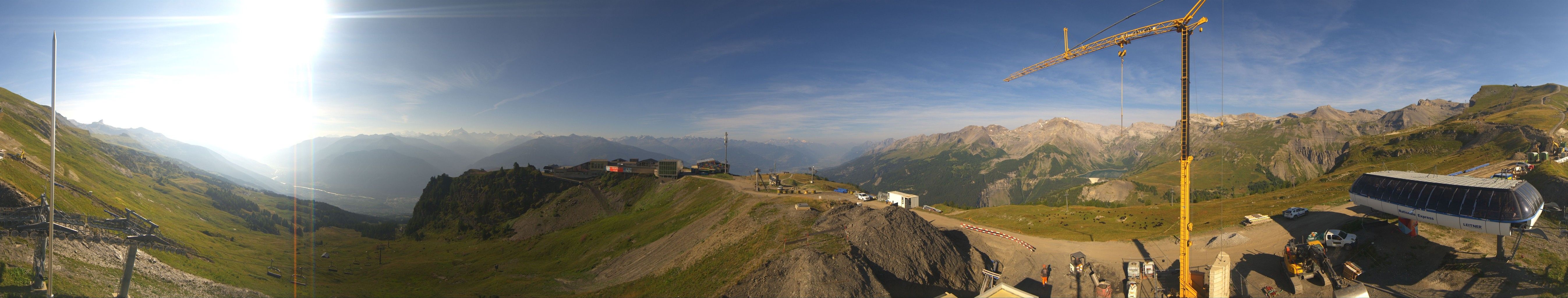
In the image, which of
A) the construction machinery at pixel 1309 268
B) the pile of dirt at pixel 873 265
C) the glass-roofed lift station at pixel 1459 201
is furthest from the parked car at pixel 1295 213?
the pile of dirt at pixel 873 265

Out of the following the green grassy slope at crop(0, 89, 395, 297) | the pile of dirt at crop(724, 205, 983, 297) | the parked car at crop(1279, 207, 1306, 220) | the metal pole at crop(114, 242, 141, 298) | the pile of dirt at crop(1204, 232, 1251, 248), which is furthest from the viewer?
the parked car at crop(1279, 207, 1306, 220)

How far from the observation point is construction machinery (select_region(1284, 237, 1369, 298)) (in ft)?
99.3

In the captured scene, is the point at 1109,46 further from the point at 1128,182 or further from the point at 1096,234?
the point at 1128,182

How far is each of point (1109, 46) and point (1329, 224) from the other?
2353 centimetres

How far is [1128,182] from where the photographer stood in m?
189

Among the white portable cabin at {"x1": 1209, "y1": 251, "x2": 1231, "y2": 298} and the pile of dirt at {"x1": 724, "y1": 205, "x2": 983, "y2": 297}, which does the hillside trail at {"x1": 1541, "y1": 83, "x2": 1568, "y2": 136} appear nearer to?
the white portable cabin at {"x1": 1209, "y1": 251, "x2": 1231, "y2": 298}

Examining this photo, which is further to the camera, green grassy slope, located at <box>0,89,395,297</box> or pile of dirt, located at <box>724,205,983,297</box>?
green grassy slope, located at <box>0,89,395,297</box>

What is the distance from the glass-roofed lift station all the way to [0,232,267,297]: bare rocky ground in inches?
Answer: 3507

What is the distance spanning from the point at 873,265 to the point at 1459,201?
1620 inches

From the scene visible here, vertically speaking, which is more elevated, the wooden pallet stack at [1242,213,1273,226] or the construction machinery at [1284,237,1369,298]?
the wooden pallet stack at [1242,213,1273,226]

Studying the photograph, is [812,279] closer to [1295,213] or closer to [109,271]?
[109,271]

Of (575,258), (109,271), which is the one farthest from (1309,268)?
(109,271)

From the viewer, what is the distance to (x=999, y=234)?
47.0 m

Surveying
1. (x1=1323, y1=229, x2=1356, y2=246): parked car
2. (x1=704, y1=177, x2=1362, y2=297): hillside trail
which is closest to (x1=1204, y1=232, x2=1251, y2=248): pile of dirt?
(x1=704, y1=177, x2=1362, y2=297): hillside trail
